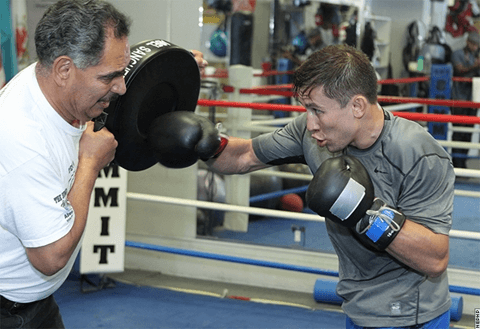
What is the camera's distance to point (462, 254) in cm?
398

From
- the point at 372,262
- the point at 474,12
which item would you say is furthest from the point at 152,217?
the point at 474,12

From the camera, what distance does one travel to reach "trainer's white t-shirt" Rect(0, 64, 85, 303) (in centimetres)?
131

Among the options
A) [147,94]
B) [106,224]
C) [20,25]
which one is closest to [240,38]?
[20,25]

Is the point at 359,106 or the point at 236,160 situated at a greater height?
the point at 359,106

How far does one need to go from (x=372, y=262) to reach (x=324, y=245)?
7.96ft

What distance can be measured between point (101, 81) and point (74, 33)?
120mm

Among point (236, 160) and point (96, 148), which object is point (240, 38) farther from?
point (96, 148)

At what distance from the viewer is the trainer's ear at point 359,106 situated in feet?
5.00

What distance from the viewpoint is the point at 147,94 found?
5.83ft

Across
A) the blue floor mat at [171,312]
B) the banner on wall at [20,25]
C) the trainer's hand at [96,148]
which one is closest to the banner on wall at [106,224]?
the blue floor mat at [171,312]

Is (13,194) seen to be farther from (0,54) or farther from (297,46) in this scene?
(297,46)

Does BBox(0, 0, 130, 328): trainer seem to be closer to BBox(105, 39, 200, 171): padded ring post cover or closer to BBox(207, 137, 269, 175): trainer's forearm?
BBox(105, 39, 200, 171): padded ring post cover

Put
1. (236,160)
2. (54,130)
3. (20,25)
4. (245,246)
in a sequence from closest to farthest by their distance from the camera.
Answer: (54,130), (236,160), (245,246), (20,25)

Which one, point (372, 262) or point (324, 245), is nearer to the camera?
point (372, 262)
